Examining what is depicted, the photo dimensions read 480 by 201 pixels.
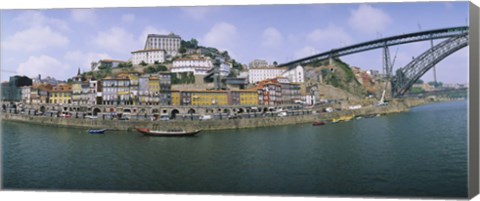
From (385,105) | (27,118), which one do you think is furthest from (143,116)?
(385,105)

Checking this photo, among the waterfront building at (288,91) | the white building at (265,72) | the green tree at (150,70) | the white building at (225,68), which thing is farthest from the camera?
the green tree at (150,70)

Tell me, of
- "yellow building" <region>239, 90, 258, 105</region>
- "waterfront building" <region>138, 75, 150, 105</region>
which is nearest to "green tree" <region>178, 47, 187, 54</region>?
"waterfront building" <region>138, 75, 150, 105</region>

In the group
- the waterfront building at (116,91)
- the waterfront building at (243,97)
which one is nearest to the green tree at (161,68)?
the waterfront building at (116,91)

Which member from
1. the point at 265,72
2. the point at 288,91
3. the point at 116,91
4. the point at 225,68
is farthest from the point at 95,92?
the point at 288,91

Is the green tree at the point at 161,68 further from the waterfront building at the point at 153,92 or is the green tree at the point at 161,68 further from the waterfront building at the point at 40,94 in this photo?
the waterfront building at the point at 40,94

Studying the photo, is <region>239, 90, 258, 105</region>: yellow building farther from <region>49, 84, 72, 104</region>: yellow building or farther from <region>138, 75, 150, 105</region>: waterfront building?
<region>49, 84, 72, 104</region>: yellow building

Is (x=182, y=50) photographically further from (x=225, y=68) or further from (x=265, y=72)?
(x=265, y=72)

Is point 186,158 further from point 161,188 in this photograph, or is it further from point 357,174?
point 357,174

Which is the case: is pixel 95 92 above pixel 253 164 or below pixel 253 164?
above
